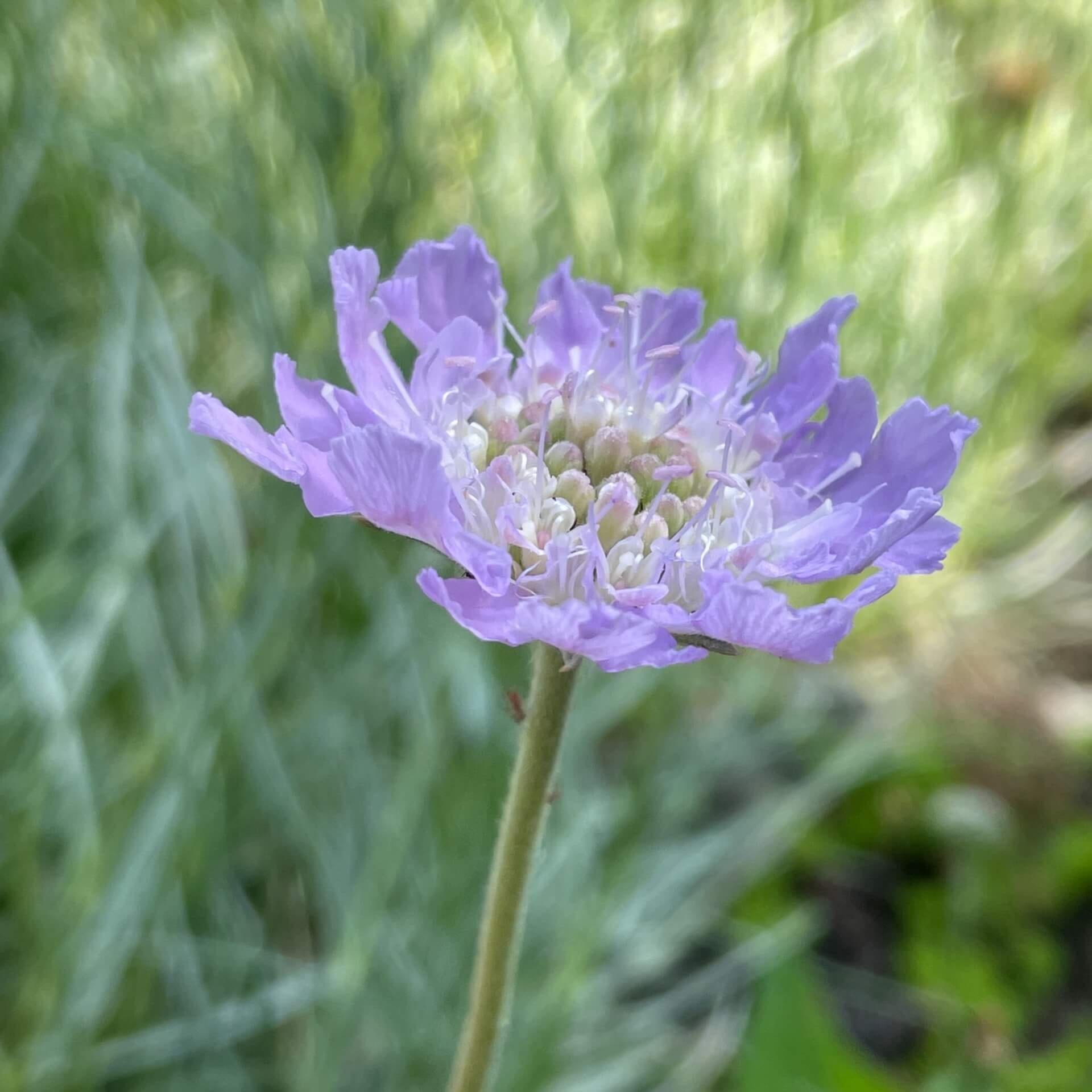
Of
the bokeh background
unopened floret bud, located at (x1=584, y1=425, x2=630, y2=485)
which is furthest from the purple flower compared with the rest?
the bokeh background

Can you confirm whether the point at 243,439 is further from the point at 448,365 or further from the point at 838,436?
the point at 838,436

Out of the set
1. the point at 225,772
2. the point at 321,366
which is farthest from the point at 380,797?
the point at 321,366

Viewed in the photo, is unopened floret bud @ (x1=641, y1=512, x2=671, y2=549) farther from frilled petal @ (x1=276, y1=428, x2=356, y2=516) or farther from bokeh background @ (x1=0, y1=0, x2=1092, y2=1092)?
bokeh background @ (x1=0, y1=0, x2=1092, y2=1092)

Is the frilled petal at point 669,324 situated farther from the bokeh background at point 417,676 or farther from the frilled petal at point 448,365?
the bokeh background at point 417,676

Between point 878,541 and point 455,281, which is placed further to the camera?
point 455,281

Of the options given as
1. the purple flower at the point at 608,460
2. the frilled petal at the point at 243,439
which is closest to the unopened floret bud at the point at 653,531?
the purple flower at the point at 608,460

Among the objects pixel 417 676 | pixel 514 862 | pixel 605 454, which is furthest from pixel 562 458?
pixel 417 676
